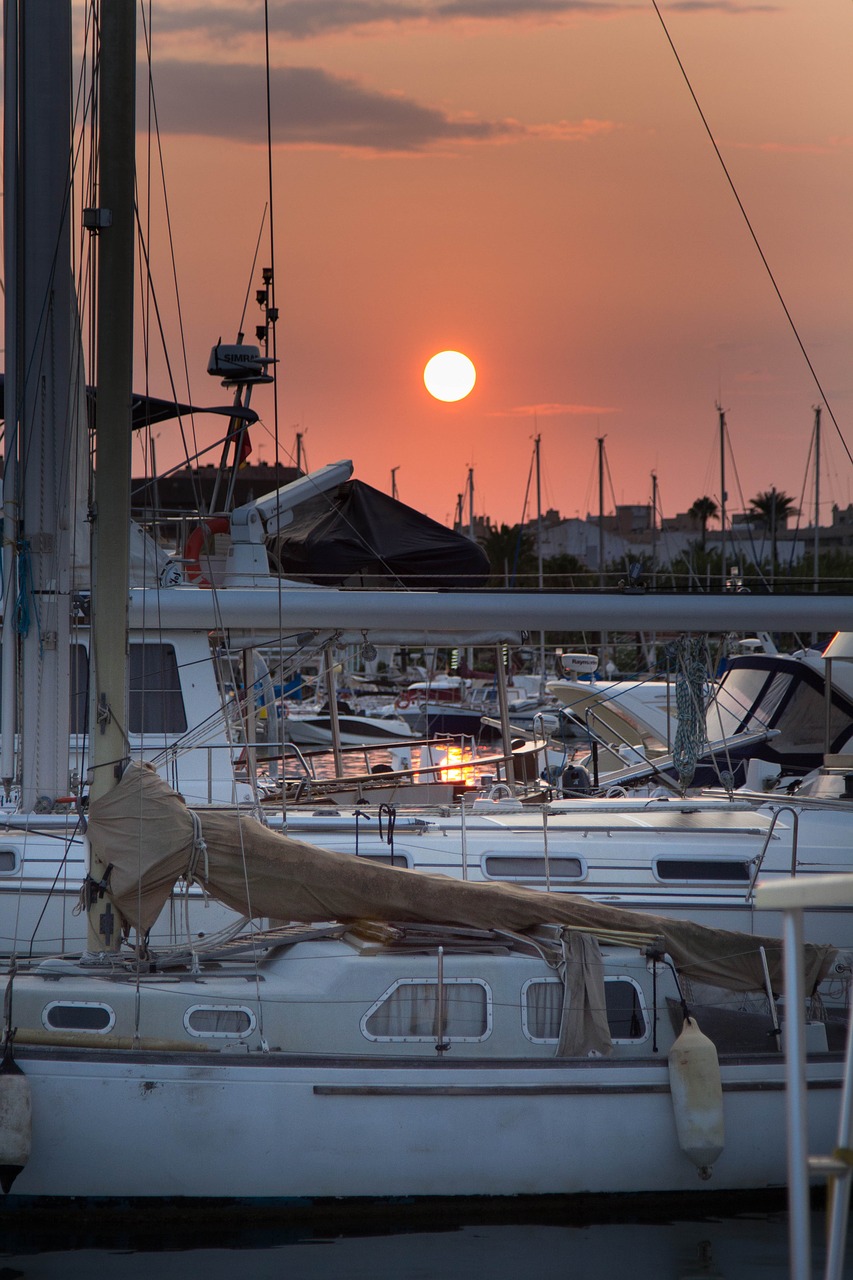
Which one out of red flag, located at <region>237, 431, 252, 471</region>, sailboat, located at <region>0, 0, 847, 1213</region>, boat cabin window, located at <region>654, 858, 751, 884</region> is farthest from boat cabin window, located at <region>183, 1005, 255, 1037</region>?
Answer: red flag, located at <region>237, 431, 252, 471</region>

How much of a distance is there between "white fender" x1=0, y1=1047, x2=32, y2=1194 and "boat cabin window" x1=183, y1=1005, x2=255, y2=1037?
0.99m

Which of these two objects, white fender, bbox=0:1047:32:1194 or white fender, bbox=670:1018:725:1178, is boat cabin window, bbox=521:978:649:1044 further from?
white fender, bbox=0:1047:32:1194

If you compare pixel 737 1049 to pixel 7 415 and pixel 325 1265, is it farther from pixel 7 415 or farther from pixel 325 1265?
pixel 7 415

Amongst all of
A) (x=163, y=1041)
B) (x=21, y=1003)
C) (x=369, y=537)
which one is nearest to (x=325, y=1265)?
(x=163, y=1041)

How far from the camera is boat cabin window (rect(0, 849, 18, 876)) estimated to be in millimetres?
9789

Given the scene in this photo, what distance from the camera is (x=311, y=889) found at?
748cm

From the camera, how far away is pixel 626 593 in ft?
32.2

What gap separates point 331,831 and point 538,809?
1.92m

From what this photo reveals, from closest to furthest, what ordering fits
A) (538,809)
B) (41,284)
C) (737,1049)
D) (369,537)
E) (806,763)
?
(737,1049) → (41,284) → (538,809) → (369,537) → (806,763)

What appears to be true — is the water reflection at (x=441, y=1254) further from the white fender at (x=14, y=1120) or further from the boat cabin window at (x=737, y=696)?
the boat cabin window at (x=737, y=696)

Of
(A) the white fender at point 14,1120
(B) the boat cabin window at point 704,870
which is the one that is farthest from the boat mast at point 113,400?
(B) the boat cabin window at point 704,870

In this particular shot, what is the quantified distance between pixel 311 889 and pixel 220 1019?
90cm

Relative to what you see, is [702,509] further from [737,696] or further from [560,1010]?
[560,1010]

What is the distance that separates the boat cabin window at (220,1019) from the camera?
24.2 ft
